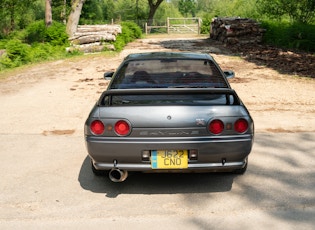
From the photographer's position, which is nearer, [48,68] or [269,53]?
[48,68]

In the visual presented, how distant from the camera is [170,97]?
4.13m

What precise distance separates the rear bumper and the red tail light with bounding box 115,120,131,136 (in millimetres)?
63

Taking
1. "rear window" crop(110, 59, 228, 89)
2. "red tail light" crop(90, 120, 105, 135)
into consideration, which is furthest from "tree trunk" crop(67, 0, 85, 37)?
"red tail light" crop(90, 120, 105, 135)

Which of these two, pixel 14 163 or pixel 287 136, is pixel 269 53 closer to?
pixel 287 136

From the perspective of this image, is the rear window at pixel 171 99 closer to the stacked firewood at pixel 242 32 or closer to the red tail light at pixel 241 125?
the red tail light at pixel 241 125

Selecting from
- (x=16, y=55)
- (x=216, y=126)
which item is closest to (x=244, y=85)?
(x=216, y=126)

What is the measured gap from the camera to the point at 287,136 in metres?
6.20

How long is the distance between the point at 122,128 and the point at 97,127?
0.27m

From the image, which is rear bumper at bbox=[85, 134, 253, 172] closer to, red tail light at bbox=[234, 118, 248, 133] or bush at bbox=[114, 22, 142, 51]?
red tail light at bbox=[234, 118, 248, 133]

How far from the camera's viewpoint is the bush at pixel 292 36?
19.2 m

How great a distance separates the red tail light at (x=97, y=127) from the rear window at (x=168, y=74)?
89 centimetres

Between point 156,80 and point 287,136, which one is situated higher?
point 156,80

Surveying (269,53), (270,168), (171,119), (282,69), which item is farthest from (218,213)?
(269,53)

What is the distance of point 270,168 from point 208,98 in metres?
1.40
